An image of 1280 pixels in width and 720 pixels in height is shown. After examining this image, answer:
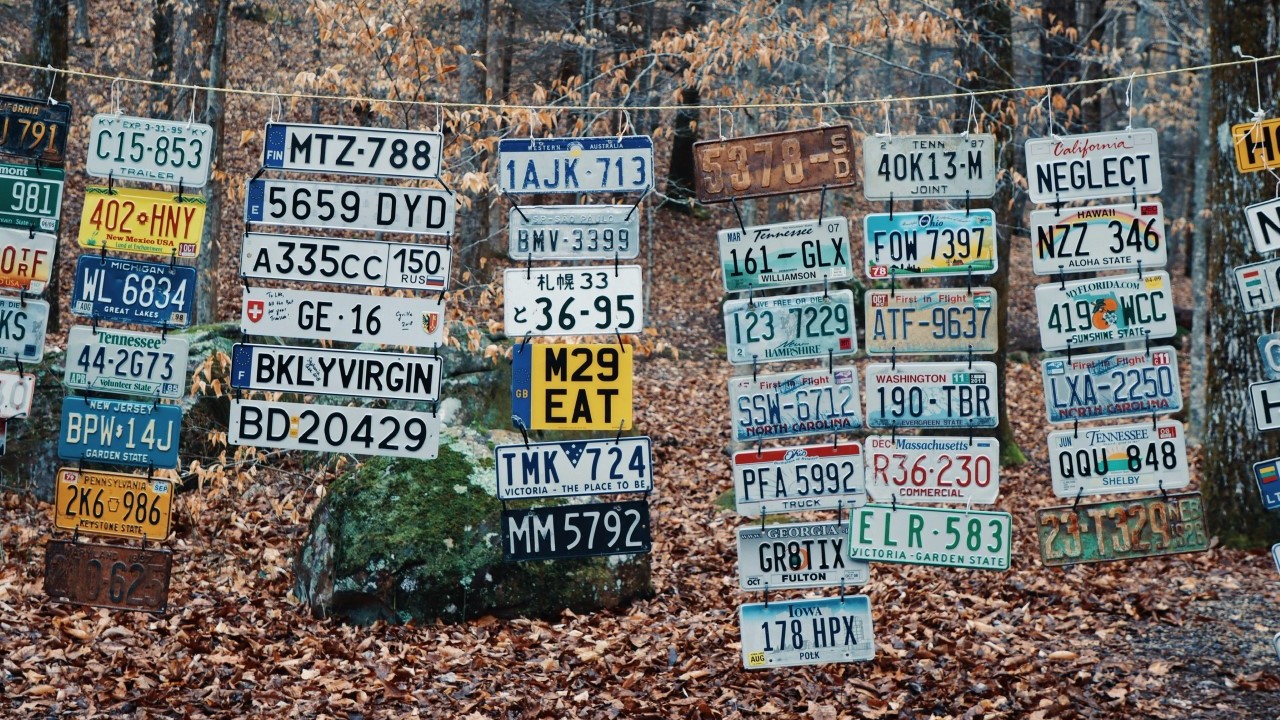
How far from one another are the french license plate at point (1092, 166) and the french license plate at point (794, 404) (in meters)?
1.40

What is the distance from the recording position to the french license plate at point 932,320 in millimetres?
5891

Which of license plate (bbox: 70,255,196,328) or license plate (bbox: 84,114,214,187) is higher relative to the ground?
license plate (bbox: 84,114,214,187)

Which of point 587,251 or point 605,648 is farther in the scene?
point 605,648

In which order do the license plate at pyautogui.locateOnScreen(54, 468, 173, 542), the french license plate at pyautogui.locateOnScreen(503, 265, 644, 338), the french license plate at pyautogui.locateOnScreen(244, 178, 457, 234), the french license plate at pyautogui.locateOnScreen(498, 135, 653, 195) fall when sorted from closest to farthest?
1. the french license plate at pyautogui.locateOnScreen(503, 265, 644, 338)
2. the french license plate at pyautogui.locateOnScreen(498, 135, 653, 195)
3. the french license plate at pyautogui.locateOnScreen(244, 178, 457, 234)
4. the license plate at pyautogui.locateOnScreen(54, 468, 173, 542)

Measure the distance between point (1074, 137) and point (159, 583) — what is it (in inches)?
215

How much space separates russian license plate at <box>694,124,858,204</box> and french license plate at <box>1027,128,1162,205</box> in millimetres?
970

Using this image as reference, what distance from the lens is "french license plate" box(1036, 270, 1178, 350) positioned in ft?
19.0

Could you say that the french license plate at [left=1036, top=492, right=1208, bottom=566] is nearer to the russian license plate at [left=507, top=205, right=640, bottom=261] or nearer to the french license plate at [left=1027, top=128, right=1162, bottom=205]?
the french license plate at [left=1027, top=128, right=1162, bottom=205]

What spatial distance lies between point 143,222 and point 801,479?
3806 mm

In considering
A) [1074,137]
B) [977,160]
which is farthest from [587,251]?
[1074,137]

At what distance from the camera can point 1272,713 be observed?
6223mm

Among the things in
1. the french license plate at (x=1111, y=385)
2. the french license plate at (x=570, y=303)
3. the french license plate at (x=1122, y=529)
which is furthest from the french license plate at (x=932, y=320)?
the french license plate at (x=570, y=303)

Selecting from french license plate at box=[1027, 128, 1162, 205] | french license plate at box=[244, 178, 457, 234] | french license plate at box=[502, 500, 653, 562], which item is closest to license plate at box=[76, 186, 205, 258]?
french license plate at box=[244, 178, 457, 234]

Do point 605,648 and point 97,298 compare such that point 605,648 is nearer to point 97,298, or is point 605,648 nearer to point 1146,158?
point 97,298
